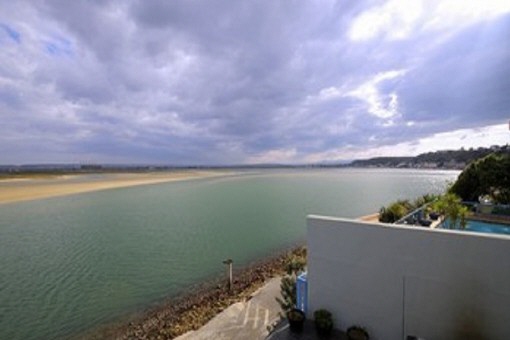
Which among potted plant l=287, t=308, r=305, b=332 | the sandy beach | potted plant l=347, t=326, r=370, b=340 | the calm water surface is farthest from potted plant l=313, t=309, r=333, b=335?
the sandy beach

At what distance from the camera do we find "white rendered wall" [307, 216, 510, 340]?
5.00 m

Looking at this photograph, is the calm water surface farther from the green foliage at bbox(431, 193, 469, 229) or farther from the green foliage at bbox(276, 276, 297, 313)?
the green foliage at bbox(431, 193, 469, 229)

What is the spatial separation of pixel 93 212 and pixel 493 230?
33178 mm

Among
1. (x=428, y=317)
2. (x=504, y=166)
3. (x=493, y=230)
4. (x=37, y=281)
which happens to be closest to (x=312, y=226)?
(x=428, y=317)

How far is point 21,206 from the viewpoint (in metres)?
37.4

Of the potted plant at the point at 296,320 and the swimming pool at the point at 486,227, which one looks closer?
the potted plant at the point at 296,320

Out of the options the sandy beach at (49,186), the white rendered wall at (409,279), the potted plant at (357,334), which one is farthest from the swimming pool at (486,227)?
the sandy beach at (49,186)

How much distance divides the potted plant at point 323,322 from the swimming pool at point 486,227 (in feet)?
25.1

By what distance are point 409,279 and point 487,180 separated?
15.6m

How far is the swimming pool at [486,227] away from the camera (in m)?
11.1

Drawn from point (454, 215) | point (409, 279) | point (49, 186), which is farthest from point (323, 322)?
point (49, 186)

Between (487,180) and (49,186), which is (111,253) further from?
(49,186)

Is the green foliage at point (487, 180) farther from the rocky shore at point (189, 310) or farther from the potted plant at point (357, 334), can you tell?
the potted plant at point (357, 334)

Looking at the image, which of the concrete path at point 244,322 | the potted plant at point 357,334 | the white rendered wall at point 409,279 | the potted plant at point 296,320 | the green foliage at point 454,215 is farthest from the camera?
the green foliage at point 454,215
